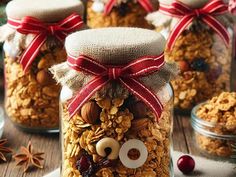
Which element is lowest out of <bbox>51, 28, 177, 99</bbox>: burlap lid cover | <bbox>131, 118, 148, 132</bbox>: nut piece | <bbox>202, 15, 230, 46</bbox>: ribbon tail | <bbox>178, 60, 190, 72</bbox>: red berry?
<bbox>178, 60, 190, 72</bbox>: red berry

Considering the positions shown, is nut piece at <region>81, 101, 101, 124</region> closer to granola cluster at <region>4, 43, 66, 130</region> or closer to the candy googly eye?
the candy googly eye

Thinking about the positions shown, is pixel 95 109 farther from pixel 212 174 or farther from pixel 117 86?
pixel 212 174

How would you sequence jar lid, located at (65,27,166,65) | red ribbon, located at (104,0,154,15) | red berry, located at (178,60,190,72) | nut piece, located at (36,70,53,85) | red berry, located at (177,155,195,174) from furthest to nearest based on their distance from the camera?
red ribbon, located at (104,0,154,15) < red berry, located at (178,60,190,72) < nut piece, located at (36,70,53,85) < red berry, located at (177,155,195,174) < jar lid, located at (65,27,166,65)

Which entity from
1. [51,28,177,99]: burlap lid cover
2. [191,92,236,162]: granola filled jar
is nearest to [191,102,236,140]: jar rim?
[191,92,236,162]: granola filled jar

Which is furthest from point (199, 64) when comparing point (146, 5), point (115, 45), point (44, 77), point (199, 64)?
point (115, 45)

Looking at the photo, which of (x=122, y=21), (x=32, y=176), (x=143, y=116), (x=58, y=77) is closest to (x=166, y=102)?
(x=143, y=116)

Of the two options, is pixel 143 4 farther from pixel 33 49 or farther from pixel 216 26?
pixel 33 49

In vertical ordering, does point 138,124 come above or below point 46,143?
above
